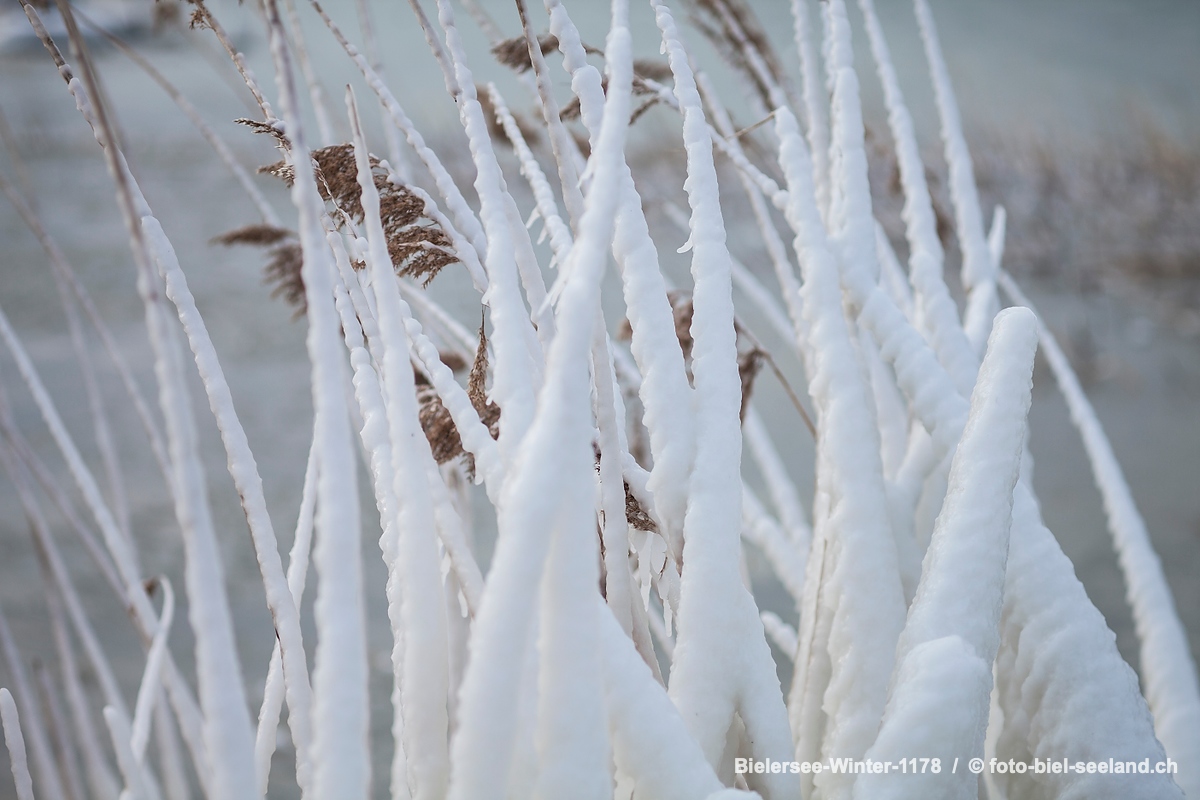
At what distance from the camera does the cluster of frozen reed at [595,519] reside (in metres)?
0.20

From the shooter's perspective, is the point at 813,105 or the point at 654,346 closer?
the point at 654,346

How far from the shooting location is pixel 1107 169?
2.13 m

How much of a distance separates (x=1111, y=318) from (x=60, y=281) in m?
1.94

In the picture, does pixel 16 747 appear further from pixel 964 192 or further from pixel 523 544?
pixel 964 192

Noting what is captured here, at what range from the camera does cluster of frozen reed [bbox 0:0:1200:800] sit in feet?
0.65

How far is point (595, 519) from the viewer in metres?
Answer: 0.22

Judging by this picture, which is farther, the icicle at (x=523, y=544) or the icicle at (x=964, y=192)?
the icicle at (x=964, y=192)

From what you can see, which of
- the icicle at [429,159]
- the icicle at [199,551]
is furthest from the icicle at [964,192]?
the icicle at [199,551]

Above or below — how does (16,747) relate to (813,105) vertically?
below

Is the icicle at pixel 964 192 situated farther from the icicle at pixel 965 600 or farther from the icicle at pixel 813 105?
the icicle at pixel 965 600

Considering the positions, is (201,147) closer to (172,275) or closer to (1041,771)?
(172,275)

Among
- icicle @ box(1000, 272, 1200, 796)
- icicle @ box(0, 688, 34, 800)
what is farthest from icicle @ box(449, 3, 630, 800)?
icicle @ box(1000, 272, 1200, 796)

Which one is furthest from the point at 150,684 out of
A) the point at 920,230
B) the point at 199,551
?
the point at 920,230

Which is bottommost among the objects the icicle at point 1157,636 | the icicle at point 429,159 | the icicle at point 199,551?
the icicle at point 1157,636
